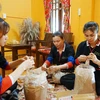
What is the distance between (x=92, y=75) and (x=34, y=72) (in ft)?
1.89

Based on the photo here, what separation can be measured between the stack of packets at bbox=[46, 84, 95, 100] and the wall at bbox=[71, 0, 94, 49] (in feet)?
5.09

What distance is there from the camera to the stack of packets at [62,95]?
4.91ft

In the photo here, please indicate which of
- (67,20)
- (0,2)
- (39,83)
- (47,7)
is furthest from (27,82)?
(0,2)

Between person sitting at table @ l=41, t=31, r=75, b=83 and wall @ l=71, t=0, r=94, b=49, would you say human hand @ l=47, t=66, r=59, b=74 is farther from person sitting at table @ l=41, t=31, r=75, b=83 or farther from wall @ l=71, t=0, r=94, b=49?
wall @ l=71, t=0, r=94, b=49

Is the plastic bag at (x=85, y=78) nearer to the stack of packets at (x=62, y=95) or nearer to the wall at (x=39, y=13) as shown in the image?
the stack of packets at (x=62, y=95)

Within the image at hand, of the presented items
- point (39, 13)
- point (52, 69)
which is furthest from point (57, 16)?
point (52, 69)

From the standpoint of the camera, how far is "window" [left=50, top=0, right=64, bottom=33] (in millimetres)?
4006

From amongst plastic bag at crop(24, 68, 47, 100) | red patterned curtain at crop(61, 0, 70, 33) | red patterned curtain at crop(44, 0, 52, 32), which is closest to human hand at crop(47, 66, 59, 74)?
plastic bag at crop(24, 68, 47, 100)

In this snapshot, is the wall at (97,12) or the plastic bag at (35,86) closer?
the plastic bag at (35,86)

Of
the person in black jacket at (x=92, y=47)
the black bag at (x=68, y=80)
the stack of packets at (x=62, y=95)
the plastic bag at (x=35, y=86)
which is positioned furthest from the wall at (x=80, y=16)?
the plastic bag at (x=35, y=86)

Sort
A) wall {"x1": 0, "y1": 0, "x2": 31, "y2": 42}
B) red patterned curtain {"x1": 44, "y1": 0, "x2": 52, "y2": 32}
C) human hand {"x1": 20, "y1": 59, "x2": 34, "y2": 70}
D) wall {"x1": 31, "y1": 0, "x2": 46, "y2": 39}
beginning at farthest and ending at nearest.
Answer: wall {"x1": 31, "y1": 0, "x2": 46, "y2": 39} → wall {"x1": 0, "y1": 0, "x2": 31, "y2": 42} → red patterned curtain {"x1": 44, "y1": 0, "x2": 52, "y2": 32} → human hand {"x1": 20, "y1": 59, "x2": 34, "y2": 70}

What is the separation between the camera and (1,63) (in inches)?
67.0

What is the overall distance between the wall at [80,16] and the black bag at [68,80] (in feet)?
4.76

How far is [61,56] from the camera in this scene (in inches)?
87.8
